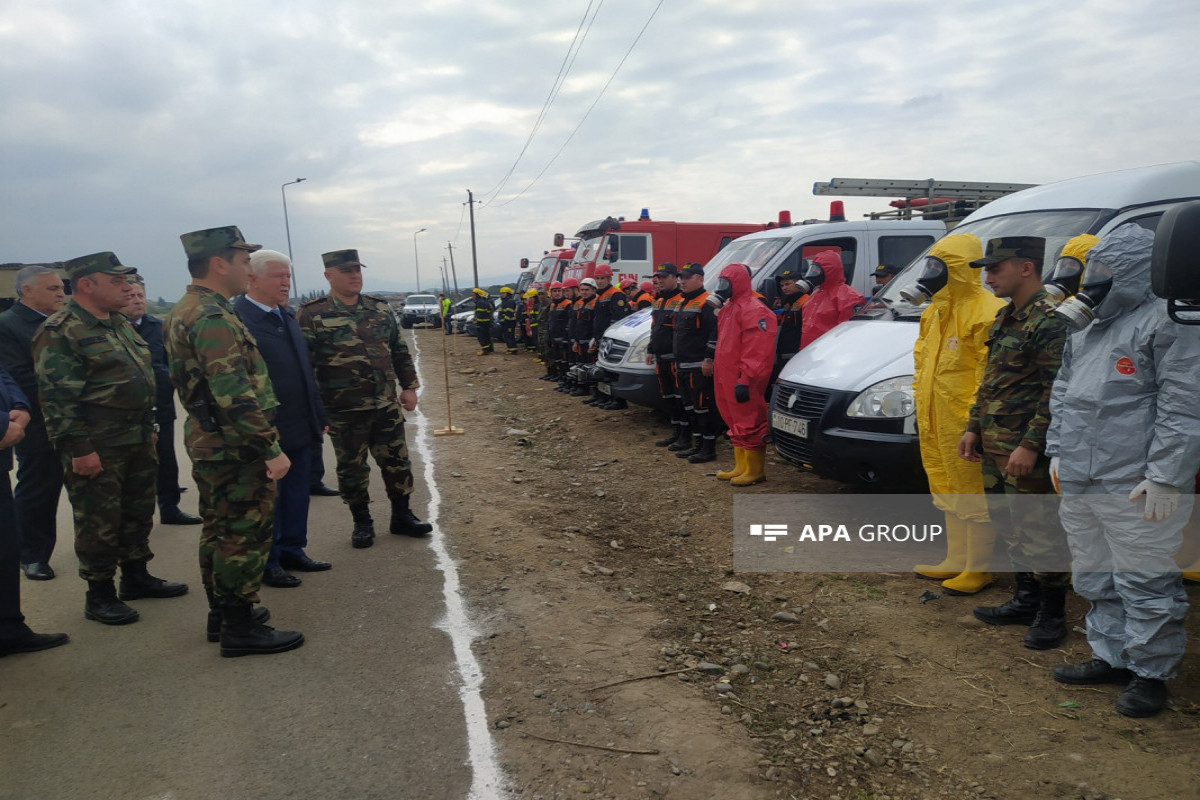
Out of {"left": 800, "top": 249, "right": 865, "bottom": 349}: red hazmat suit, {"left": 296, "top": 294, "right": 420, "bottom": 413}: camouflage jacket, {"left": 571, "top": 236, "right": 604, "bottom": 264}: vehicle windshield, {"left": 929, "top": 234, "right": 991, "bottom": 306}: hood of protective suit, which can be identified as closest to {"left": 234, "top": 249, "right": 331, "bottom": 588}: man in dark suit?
{"left": 296, "top": 294, "right": 420, "bottom": 413}: camouflage jacket

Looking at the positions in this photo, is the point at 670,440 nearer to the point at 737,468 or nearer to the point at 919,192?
the point at 737,468

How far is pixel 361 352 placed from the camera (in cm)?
502

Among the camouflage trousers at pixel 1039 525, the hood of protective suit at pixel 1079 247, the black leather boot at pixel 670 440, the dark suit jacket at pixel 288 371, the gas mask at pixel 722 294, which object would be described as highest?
the hood of protective suit at pixel 1079 247

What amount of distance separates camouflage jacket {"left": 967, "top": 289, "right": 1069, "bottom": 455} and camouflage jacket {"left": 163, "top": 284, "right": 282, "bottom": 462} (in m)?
3.40

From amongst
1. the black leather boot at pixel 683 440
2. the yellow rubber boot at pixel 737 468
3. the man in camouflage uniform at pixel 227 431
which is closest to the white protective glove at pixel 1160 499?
the man in camouflage uniform at pixel 227 431

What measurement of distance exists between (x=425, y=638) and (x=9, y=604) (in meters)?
2.02

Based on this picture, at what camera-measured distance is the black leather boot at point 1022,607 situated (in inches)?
148

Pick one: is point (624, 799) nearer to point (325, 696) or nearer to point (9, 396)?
point (325, 696)

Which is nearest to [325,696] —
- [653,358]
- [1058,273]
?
[1058,273]

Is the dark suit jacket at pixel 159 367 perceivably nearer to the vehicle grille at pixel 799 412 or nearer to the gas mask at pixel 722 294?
the gas mask at pixel 722 294

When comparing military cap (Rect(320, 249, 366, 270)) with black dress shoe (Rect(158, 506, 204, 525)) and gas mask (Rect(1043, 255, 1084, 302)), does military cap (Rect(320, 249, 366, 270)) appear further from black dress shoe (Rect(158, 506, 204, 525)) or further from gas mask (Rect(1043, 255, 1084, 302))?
gas mask (Rect(1043, 255, 1084, 302))

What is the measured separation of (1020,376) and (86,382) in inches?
186

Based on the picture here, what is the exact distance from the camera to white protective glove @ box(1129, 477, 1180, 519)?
8.95 feet

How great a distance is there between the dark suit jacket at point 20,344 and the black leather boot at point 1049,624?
570cm
